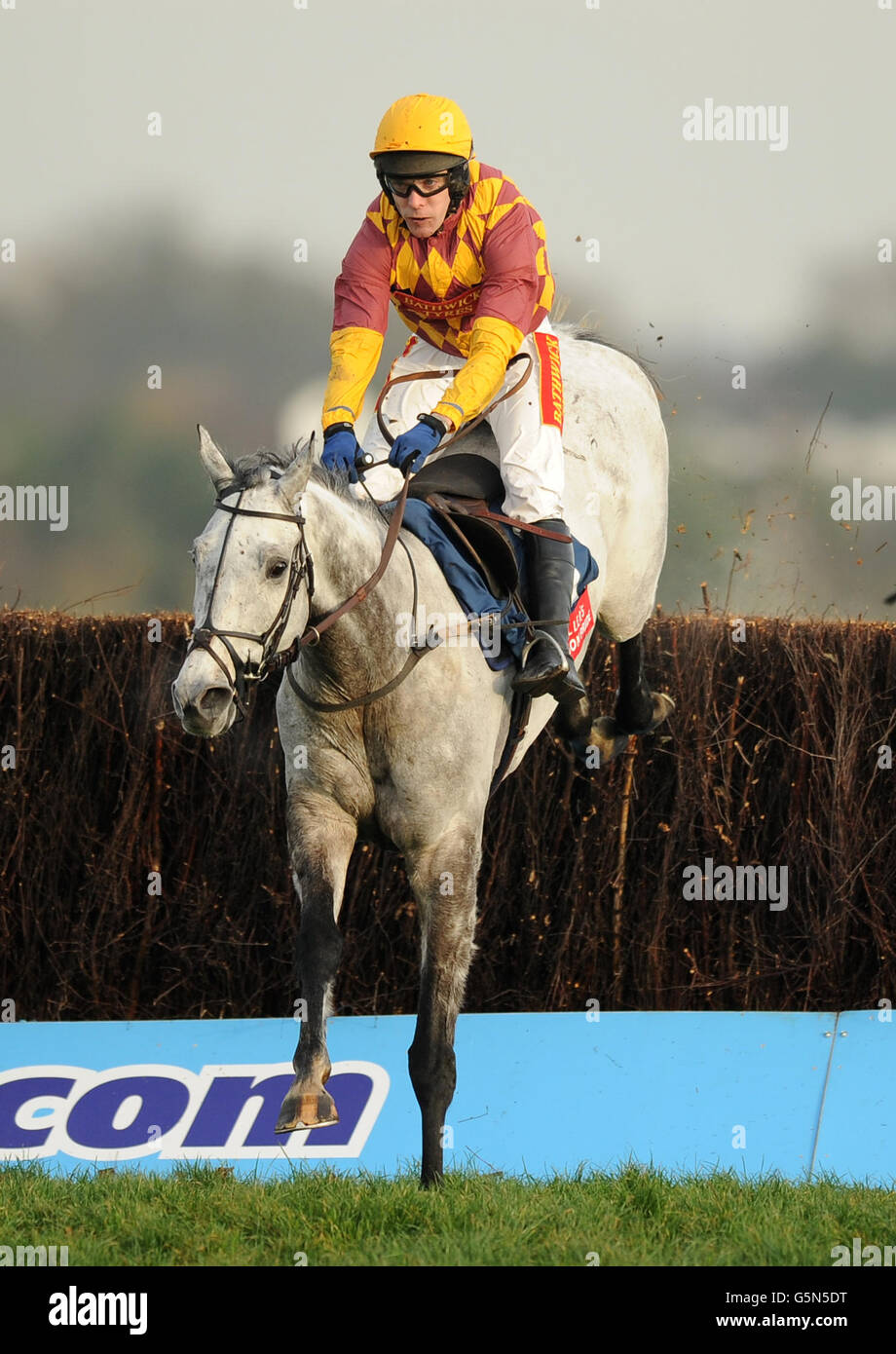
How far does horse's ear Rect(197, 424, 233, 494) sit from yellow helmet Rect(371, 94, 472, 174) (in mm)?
1253

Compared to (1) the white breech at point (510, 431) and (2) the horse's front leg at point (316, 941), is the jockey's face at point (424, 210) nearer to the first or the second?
(1) the white breech at point (510, 431)

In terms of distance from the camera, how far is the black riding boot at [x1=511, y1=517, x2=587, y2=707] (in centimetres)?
573

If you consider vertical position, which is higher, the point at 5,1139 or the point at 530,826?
the point at 530,826

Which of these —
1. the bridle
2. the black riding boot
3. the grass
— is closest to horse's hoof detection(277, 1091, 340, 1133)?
the grass

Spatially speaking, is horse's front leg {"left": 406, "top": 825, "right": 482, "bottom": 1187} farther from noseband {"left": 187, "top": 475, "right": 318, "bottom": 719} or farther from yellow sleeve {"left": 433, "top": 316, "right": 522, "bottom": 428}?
yellow sleeve {"left": 433, "top": 316, "right": 522, "bottom": 428}

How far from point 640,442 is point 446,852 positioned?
2792 mm

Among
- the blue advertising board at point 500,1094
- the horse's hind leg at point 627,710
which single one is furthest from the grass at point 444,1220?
the horse's hind leg at point 627,710

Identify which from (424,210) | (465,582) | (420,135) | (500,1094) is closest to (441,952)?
(465,582)

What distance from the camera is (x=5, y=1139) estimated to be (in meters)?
6.82

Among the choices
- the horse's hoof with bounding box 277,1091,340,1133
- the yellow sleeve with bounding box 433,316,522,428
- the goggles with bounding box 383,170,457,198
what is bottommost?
the horse's hoof with bounding box 277,1091,340,1133

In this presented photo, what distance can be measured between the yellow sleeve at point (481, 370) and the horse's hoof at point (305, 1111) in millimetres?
2227

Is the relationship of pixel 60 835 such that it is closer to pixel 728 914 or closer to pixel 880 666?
pixel 728 914
